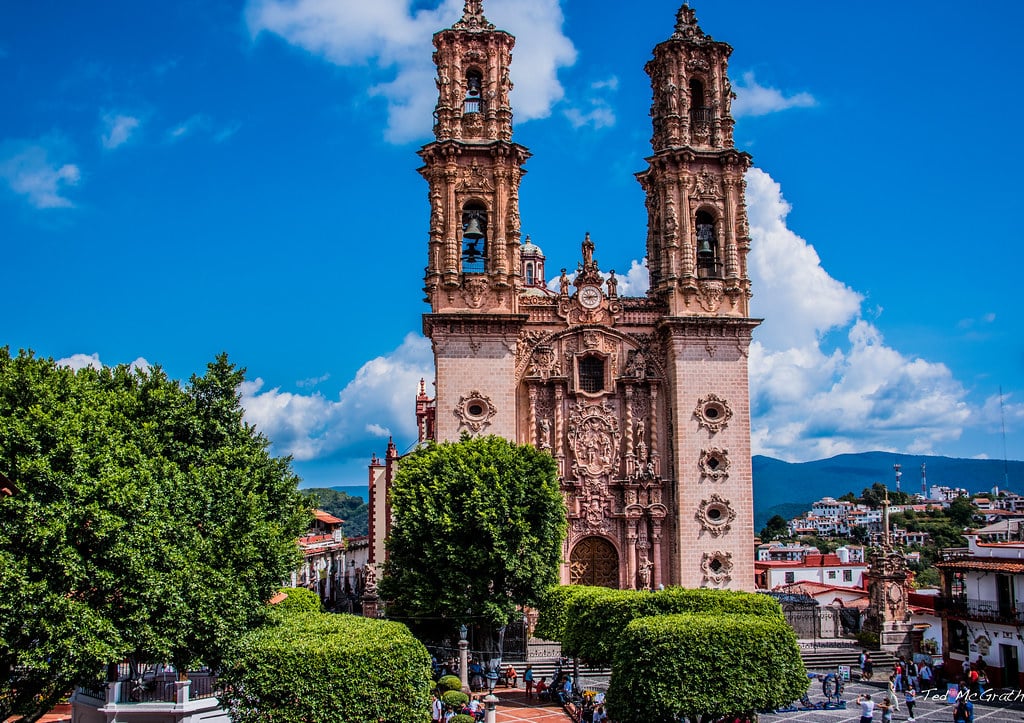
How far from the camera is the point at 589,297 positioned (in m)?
42.1

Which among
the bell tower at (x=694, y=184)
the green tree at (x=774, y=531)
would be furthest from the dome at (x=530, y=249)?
the green tree at (x=774, y=531)

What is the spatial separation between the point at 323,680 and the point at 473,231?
24348mm

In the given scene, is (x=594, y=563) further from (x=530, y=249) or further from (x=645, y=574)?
(x=530, y=249)

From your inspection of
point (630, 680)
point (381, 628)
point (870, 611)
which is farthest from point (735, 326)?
point (381, 628)

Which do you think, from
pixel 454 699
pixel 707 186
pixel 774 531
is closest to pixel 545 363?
pixel 707 186

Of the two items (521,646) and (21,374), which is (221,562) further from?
(521,646)

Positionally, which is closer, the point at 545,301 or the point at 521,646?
the point at 521,646

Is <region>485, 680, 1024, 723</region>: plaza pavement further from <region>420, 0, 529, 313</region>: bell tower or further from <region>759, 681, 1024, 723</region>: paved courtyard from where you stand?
<region>420, 0, 529, 313</region>: bell tower

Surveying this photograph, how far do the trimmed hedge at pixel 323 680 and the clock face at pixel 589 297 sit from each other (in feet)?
71.1

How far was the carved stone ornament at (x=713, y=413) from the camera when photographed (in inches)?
1617

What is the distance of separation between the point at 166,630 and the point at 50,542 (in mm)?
3437

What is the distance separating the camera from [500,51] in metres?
43.5

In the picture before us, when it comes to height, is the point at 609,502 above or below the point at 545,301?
below

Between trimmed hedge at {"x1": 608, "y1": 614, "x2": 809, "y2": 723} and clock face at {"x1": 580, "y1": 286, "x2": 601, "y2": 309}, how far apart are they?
19.3 meters
